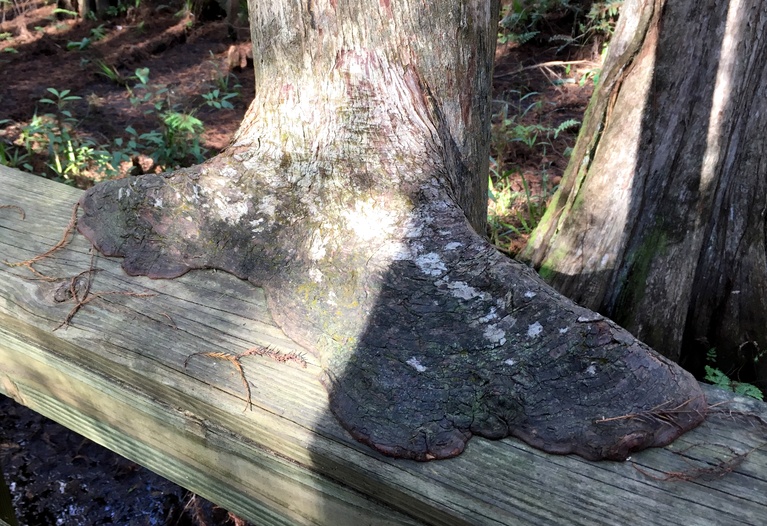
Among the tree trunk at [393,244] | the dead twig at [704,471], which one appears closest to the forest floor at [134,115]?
the tree trunk at [393,244]

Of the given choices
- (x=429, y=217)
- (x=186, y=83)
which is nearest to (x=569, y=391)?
(x=429, y=217)

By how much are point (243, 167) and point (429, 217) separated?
1.88 feet

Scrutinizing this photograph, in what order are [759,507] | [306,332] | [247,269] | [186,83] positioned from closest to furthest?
[759,507] < [306,332] < [247,269] < [186,83]

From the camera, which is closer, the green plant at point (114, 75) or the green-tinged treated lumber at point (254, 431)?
the green-tinged treated lumber at point (254, 431)

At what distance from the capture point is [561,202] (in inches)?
102

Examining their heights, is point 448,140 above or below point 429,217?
above

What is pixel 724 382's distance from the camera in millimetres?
2361

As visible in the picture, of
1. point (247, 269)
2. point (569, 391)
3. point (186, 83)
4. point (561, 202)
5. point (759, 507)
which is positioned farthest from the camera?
point (186, 83)

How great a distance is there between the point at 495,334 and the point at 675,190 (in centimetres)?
133

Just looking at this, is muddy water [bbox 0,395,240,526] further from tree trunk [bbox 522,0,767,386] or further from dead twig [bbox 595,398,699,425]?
dead twig [bbox 595,398,699,425]

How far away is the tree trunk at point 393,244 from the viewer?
1.15 m

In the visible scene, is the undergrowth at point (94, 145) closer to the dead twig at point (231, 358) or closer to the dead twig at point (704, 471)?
the dead twig at point (231, 358)

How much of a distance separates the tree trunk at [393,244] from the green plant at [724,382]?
137 centimetres

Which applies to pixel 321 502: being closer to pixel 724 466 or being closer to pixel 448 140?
pixel 724 466
